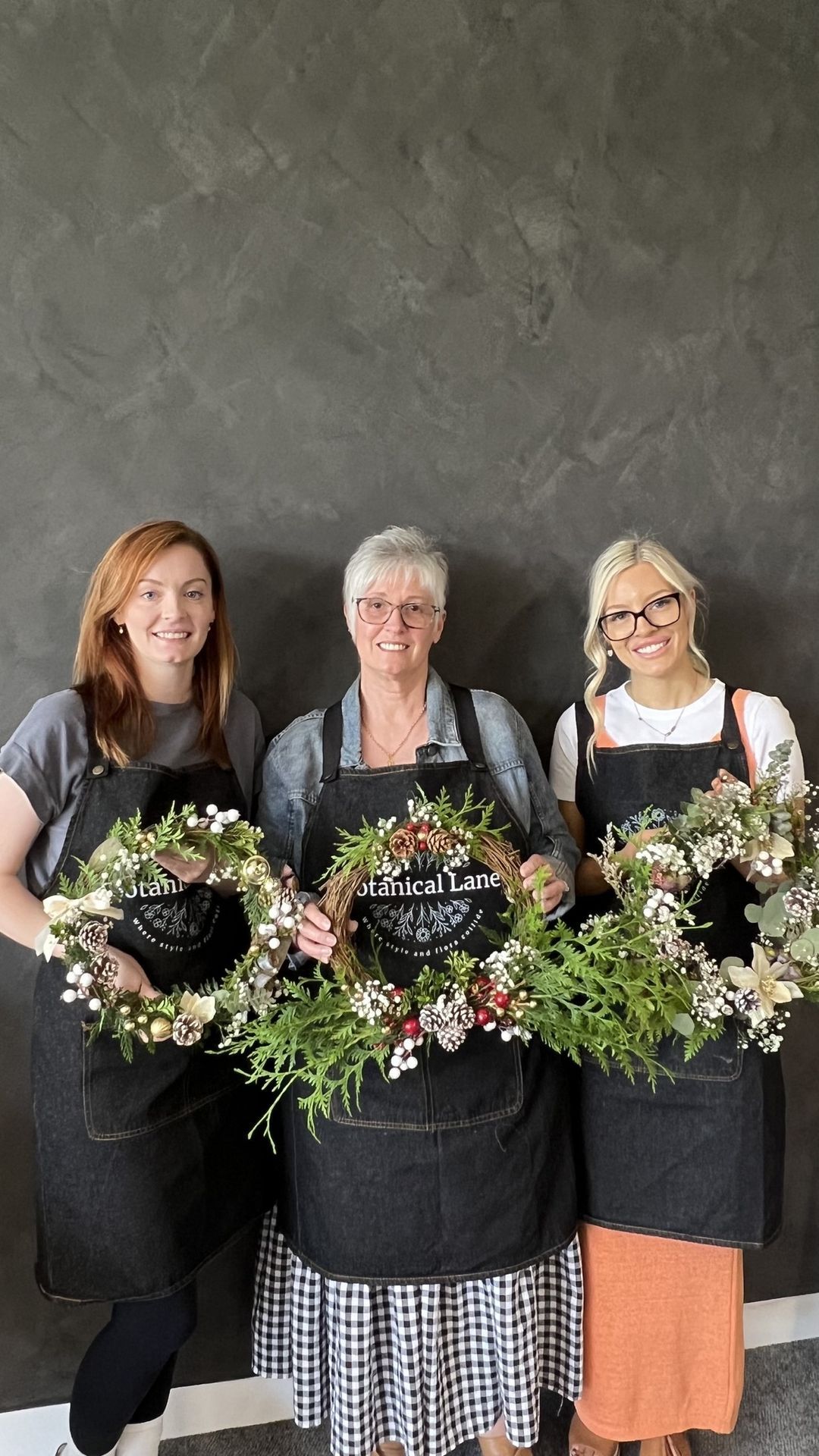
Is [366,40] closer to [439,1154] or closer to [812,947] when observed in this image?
[812,947]

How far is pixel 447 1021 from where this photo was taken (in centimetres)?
171

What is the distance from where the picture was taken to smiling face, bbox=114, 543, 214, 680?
6.28 feet

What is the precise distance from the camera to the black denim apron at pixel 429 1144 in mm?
1940

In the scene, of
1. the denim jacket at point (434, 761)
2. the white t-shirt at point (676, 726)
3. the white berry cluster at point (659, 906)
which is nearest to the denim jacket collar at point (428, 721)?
the denim jacket at point (434, 761)

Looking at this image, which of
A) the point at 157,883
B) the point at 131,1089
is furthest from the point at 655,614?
the point at 131,1089

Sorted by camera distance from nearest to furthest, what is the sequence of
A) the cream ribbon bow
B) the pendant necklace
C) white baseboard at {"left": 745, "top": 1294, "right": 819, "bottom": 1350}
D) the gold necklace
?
the cream ribbon bow → the gold necklace → the pendant necklace → white baseboard at {"left": 745, "top": 1294, "right": 819, "bottom": 1350}

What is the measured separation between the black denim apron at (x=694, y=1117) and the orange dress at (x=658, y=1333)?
10 centimetres

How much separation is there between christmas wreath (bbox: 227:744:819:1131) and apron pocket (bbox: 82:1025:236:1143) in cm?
22

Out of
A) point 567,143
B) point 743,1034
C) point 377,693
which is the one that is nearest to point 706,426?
point 567,143

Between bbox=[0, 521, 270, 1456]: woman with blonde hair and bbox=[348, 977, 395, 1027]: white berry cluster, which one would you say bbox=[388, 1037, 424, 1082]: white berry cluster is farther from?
bbox=[0, 521, 270, 1456]: woman with blonde hair

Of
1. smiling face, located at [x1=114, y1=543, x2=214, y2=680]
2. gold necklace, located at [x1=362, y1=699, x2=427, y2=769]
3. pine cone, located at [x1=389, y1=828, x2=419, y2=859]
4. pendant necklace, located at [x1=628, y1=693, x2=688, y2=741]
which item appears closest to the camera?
pine cone, located at [x1=389, y1=828, x2=419, y2=859]

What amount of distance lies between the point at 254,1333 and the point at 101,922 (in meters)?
1.19

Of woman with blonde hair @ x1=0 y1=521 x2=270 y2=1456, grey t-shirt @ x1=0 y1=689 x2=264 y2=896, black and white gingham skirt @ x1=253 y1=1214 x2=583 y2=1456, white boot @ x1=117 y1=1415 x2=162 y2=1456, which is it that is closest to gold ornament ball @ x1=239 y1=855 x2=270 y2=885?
woman with blonde hair @ x1=0 y1=521 x2=270 y2=1456

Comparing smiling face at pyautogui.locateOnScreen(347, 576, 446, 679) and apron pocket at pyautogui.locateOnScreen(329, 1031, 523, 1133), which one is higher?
smiling face at pyautogui.locateOnScreen(347, 576, 446, 679)
